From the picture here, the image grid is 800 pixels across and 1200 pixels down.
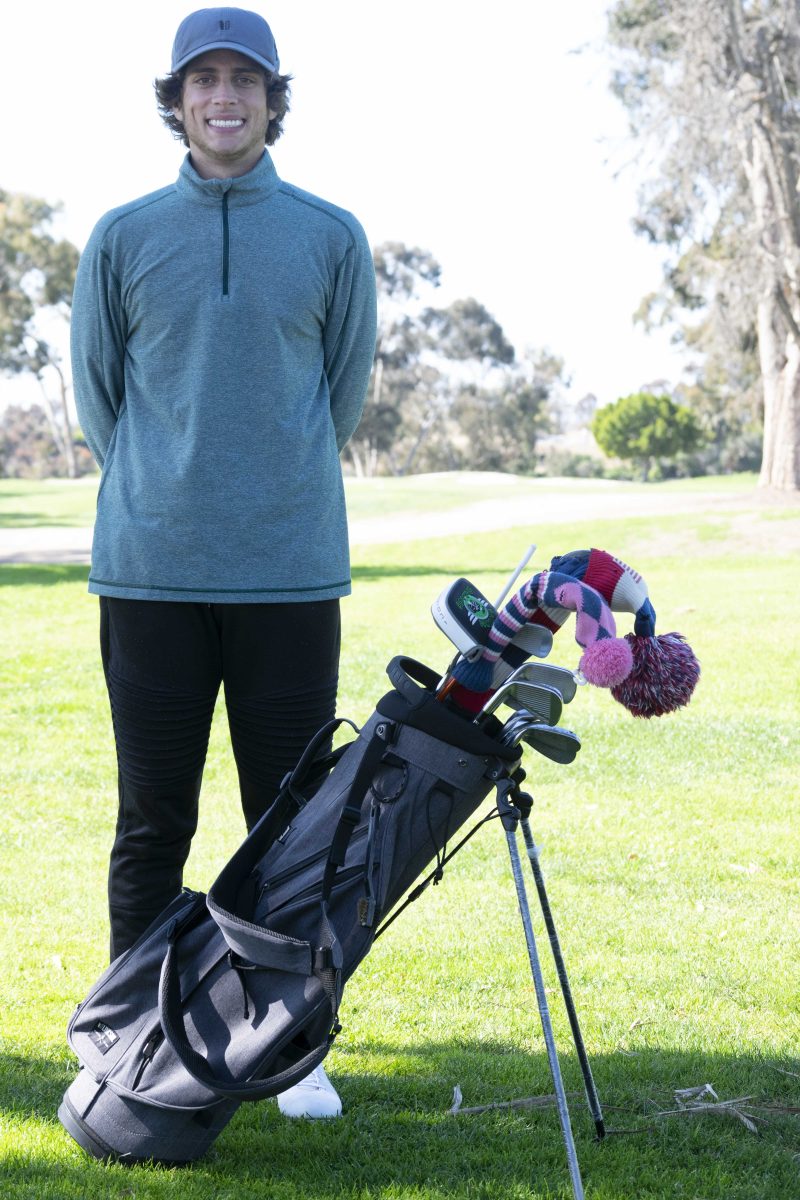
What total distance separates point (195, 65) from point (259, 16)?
169 mm

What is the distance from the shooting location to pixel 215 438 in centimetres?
280

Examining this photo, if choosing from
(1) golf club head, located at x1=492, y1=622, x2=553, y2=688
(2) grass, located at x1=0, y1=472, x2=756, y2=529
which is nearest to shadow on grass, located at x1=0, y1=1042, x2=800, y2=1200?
(1) golf club head, located at x1=492, y1=622, x2=553, y2=688

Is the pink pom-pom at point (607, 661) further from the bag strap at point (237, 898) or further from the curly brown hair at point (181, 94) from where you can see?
the curly brown hair at point (181, 94)

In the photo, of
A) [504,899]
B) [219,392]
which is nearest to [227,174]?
[219,392]

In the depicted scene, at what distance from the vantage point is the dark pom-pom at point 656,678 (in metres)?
2.46

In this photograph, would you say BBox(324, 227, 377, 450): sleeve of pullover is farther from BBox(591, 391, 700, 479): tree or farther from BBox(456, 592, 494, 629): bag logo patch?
BBox(591, 391, 700, 479): tree

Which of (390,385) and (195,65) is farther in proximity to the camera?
(390,385)

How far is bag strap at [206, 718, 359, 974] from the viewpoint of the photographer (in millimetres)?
2512

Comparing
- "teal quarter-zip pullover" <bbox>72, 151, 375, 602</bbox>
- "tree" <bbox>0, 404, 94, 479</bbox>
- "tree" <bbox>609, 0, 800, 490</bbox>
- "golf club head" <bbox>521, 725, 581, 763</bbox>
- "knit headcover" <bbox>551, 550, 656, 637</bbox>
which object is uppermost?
"tree" <bbox>609, 0, 800, 490</bbox>

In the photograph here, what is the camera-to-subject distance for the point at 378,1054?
3363mm

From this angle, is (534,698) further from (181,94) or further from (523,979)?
(523,979)

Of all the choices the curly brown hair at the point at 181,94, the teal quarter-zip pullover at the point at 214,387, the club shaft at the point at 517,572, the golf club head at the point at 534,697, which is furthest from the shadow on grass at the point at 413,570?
the golf club head at the point at 534,697

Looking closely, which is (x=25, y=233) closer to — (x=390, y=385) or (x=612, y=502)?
(x=390, y=385)

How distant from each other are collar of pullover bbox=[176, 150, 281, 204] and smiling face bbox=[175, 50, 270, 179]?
39mm
